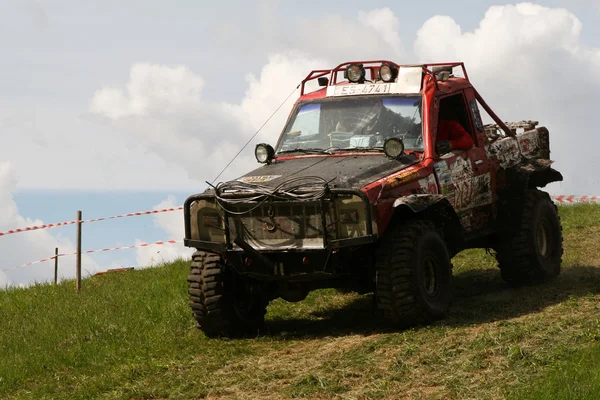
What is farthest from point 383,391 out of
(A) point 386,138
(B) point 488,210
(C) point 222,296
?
(B) point 488,210

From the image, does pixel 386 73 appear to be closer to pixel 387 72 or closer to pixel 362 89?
pixel 387 72

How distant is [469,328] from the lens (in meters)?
9.78

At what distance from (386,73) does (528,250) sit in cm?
271

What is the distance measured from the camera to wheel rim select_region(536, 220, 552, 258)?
41.5 feet

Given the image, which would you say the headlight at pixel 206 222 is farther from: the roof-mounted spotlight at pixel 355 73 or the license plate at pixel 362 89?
the roof-mounted spotlight at pixel 355 73

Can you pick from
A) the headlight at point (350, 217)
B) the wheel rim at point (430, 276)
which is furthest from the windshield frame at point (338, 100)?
Result: the headlight at point (350, 217)

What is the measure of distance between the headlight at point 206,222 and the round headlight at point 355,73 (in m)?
2.45

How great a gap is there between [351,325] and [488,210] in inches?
90.6

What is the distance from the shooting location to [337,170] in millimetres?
10258

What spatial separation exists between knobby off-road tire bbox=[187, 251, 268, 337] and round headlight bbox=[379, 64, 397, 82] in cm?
277

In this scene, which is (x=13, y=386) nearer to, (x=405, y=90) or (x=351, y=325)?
(x=351, y=325)

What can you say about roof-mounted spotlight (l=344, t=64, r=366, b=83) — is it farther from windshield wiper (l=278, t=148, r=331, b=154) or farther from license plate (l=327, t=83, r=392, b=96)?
windshield wiper (l=278, t=148, r=331, b=154)

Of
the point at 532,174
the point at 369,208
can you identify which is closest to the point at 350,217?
the point at 369,208

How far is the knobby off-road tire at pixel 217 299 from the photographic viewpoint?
1040 centimetres
